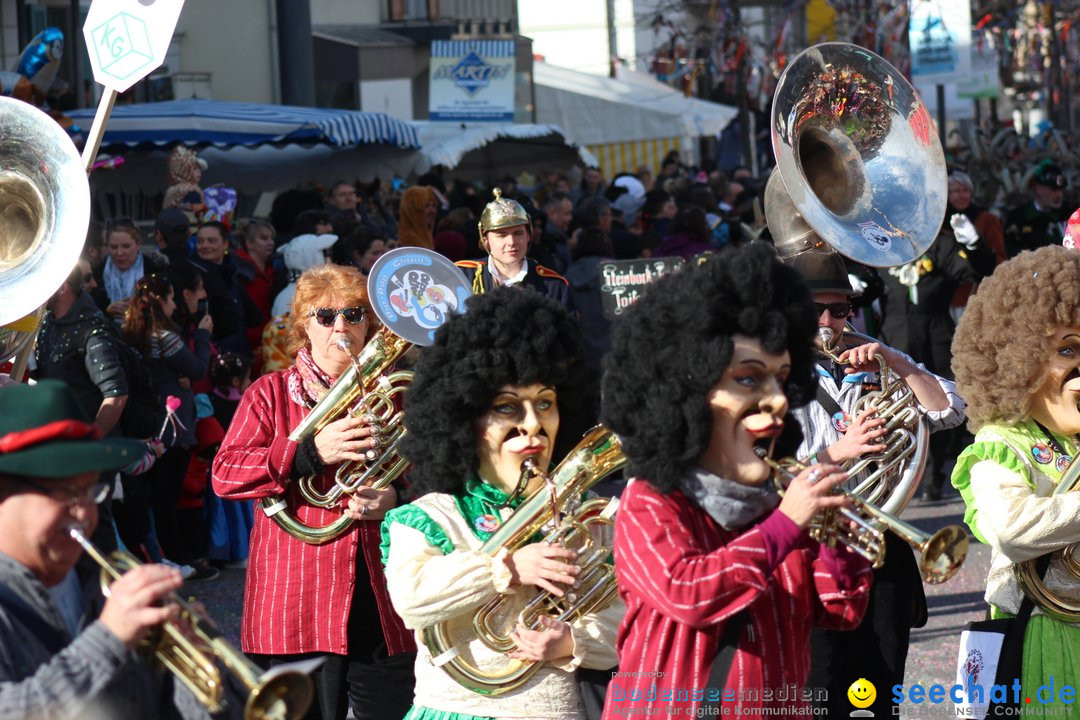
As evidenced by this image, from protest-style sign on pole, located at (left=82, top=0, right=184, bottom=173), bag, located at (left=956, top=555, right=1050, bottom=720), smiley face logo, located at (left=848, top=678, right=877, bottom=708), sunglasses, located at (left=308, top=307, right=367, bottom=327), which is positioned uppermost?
protest-style sign on pole, located at (left=82, top=0, right=184, bottom=173)

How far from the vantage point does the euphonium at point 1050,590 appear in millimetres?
3916

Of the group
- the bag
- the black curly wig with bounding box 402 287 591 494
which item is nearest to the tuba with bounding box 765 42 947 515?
the bag

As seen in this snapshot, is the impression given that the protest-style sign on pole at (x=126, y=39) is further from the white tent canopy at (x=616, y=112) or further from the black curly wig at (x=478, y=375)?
the white tent canopy at (x=616, y=112)

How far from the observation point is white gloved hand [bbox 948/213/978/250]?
9930mm

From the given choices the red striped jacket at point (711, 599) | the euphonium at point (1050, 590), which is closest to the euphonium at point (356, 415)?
the red striped jacket at point (711, 599)

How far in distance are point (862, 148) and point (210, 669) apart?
3.26 meters

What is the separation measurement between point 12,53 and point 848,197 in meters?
11.8

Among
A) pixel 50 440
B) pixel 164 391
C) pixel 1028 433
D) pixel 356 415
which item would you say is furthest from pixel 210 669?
pixel 164 391

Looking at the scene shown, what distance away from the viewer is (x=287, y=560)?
4.61 m

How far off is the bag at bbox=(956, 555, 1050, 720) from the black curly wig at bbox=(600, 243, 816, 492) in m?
1.23

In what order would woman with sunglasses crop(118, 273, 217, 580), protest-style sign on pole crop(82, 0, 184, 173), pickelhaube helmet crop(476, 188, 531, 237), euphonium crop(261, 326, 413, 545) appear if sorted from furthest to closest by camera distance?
woman with sunglasses crop(118, 273, 217, 580)
pickelhaube helmet crop(476, 188, 531, 237)
protest-style sign on pole crop(82, 0, 184, 173)
euphonium crop(261, 326, 413, 545)

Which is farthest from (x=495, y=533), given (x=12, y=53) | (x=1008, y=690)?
(x=12, y=53)

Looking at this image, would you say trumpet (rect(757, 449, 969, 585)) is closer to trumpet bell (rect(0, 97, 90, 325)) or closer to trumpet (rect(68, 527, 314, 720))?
trumpet (rect(68, 527, 314, 720))

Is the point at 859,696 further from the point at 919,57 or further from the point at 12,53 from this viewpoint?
the point at 919,57
